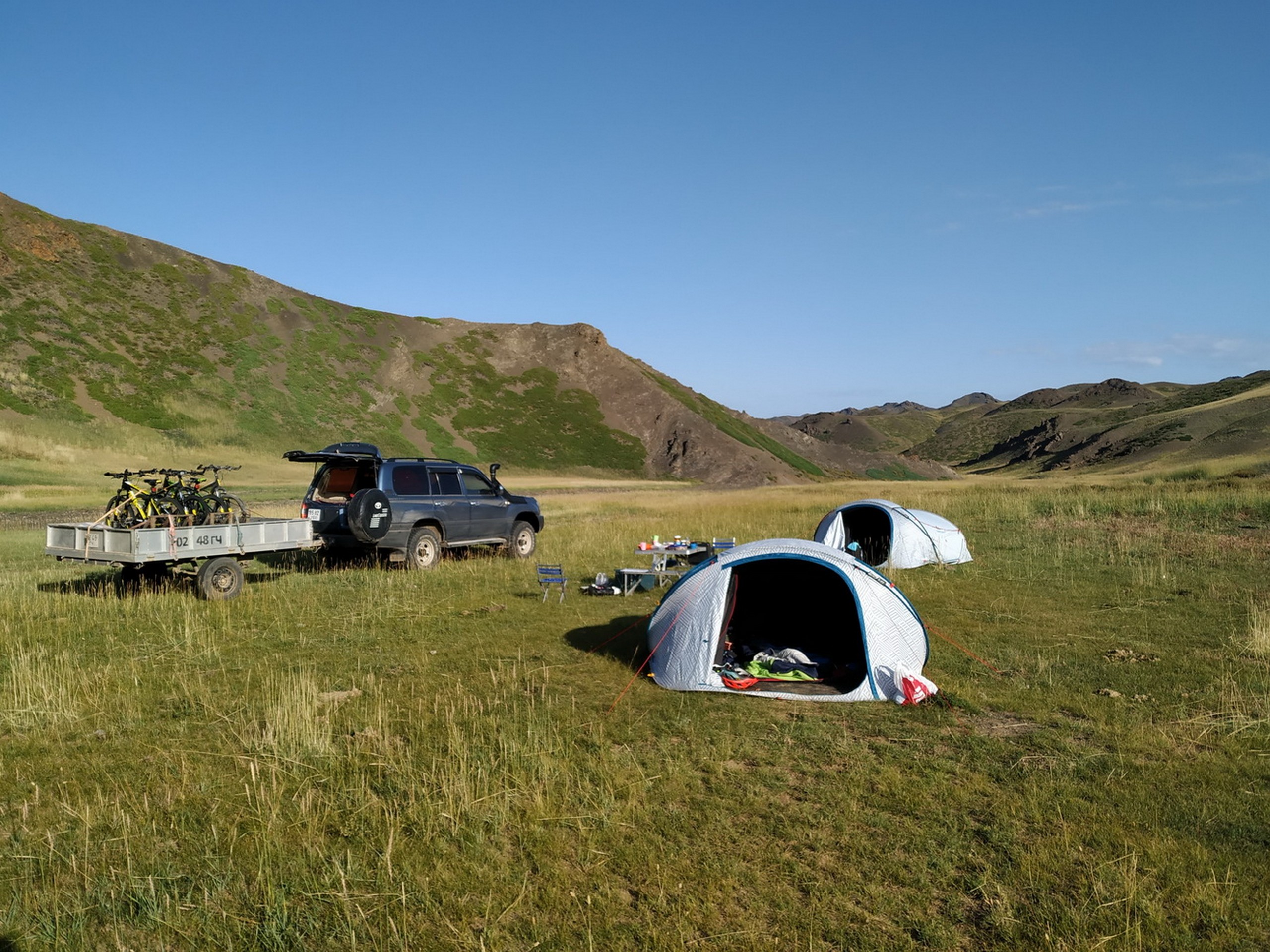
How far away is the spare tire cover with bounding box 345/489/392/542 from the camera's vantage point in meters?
14.5

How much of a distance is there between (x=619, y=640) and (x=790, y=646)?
7.56 feet

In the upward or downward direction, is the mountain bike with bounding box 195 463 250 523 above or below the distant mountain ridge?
below

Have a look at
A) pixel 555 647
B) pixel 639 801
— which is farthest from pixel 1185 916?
pixel 555 647

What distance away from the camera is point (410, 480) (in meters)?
15.9

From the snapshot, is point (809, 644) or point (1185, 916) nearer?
point (1185, 916)

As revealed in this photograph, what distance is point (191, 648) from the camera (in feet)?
31.0

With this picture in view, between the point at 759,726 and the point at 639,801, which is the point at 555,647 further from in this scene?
the point at 639,801

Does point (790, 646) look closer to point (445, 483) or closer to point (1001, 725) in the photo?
point (1001, 725)

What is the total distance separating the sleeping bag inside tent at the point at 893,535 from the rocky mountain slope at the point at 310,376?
5652 centimetres

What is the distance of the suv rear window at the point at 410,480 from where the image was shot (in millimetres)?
15594

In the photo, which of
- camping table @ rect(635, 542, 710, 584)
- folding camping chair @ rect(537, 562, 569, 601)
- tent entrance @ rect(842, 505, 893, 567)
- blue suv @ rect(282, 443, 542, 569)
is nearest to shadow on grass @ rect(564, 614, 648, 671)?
folding camping chair @ rect(537, 562, 569, 601)

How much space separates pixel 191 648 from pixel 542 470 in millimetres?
75693

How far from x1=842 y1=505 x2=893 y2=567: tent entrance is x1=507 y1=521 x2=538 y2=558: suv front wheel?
7710 millimetres

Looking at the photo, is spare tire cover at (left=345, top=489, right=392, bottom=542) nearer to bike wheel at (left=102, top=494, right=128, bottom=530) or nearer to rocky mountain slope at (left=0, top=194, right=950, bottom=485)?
bike wheel at (left=102, top=494, right=128, bottom=530)
